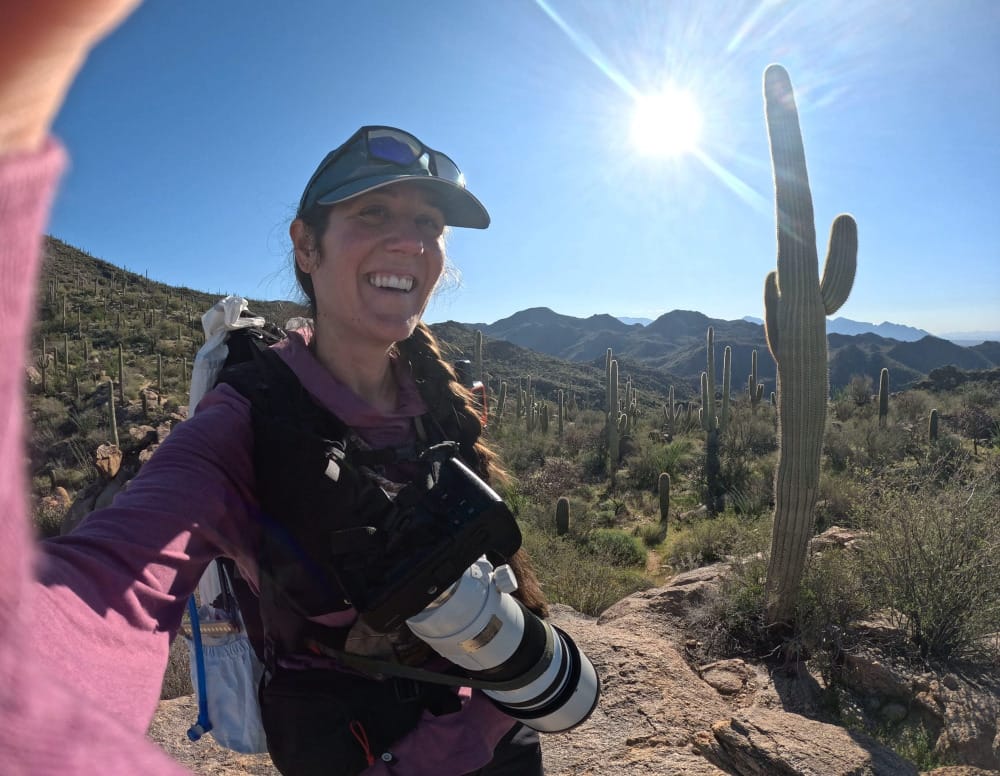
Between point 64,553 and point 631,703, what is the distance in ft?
11.3

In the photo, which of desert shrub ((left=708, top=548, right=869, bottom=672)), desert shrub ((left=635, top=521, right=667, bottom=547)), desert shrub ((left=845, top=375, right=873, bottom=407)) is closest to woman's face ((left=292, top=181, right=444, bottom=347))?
desert shrub ((left=708, top=548, right=869, bottom=672))

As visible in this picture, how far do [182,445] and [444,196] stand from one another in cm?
106

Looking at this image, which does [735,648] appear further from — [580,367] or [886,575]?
[580,367]

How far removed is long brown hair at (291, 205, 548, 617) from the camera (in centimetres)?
188

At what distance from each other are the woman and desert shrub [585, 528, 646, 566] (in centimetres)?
818

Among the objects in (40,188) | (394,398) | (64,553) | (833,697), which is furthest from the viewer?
(833,697)

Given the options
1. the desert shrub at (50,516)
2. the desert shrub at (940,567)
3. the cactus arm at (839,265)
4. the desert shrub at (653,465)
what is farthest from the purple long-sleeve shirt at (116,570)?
the desert shrub at (653,465)

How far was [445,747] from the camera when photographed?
146cm

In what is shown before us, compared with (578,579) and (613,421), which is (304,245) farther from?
(613,421)

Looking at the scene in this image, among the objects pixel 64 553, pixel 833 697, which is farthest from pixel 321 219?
pixel 833 697

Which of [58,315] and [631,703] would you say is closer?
[631,703]

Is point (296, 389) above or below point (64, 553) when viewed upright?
above

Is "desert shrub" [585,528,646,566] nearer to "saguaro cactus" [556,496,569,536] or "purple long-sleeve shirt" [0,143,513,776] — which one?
"saguaro cactus" [556,496,569,536]

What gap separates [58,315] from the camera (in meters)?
26.5
